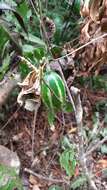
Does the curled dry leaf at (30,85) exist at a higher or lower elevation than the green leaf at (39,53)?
lower

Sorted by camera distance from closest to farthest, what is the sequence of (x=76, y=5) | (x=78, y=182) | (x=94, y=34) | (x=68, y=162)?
(x=68, y=162) < (x=78, y=182) < (x=94, y=34) < (x=76, y=5)

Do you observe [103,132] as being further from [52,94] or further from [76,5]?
[76,5]

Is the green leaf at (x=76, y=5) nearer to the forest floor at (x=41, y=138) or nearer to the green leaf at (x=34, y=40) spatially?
the green leaf at (x=34, y=40)

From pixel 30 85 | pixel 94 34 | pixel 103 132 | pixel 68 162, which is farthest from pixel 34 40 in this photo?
pixel 68 162

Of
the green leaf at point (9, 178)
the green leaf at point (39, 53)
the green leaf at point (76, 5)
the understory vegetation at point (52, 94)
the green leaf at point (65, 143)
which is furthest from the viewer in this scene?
the green leaf at point (76, 5)

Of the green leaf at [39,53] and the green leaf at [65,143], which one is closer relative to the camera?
the green leaf at [39,53]

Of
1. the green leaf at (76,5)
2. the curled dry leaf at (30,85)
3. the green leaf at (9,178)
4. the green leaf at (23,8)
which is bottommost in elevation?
the green leaf at (9,178)

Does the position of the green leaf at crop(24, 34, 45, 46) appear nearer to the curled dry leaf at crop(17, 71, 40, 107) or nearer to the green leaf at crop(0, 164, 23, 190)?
the curled dry leaf at crop(17, 71, 40, 107)

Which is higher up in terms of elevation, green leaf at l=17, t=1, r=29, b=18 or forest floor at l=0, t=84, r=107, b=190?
green leaf at l=17, t=1, r=29, b=18

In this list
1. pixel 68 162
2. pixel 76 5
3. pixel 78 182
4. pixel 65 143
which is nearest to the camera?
pixel 68 162

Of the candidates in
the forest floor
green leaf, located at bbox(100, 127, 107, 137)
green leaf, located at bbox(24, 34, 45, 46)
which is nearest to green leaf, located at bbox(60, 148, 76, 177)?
the forest floor

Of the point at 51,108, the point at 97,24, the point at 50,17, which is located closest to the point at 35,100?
the point at 51,108

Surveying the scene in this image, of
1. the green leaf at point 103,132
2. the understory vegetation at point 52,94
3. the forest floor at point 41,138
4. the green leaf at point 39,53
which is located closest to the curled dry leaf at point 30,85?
the understory vegetation at point 52,94
